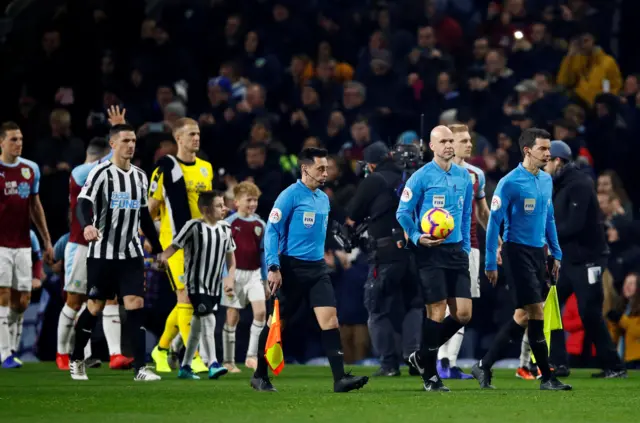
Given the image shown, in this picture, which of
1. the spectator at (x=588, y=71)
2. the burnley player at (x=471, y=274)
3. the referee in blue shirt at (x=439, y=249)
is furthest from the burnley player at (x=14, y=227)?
the spectator at (x=588, y=71)

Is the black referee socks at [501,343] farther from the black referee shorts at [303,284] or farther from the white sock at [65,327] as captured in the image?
the white sock at [65,327]

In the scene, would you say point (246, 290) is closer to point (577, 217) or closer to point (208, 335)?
point (208, 335)

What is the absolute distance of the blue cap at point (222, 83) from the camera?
2123 centimetres

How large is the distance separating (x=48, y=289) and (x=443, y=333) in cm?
737

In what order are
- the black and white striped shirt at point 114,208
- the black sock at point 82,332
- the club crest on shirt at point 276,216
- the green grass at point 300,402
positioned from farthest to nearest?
the black sock at point 82,332 < the black and white striped shirt at point 114,208 < the club crest on shirt at point 276,216 < the green grass at point 300,402

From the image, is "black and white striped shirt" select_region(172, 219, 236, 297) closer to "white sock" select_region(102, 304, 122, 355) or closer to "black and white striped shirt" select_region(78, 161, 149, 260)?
"black and white striped shirt" select_region(78, 161, 149, 260)

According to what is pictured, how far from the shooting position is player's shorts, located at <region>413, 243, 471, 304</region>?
11633 mm

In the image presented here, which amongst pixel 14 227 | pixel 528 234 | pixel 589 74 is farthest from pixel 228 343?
pixel 589 74

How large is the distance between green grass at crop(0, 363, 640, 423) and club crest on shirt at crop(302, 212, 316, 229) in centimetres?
145

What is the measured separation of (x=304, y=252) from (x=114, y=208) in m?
2.35

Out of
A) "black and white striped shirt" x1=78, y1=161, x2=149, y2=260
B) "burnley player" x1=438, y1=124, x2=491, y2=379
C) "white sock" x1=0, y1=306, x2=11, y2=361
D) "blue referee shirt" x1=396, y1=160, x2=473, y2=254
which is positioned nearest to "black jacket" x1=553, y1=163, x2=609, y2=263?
"burnley player" x1=438, y1=124, x2=491, y2=379

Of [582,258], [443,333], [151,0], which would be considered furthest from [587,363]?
[151,0]

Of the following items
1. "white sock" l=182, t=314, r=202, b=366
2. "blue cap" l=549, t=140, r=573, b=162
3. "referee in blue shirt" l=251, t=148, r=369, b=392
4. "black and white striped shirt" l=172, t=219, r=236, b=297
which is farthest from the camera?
"blue cap" l=549, t=140, r=573, b=162

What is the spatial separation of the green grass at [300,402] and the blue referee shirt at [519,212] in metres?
1.32
